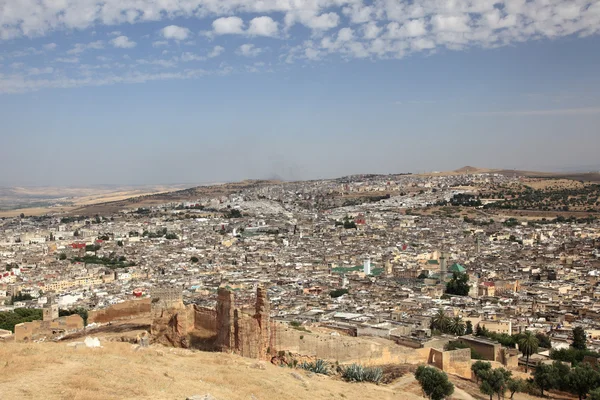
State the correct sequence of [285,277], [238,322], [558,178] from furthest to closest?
1. [558,178]
2. [285,277]
3. [238,322]

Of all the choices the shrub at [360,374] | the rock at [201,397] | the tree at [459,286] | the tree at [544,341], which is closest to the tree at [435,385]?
the shrub at [360,374]

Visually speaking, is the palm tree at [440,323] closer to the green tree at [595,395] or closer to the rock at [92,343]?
the green tree at [595,395]

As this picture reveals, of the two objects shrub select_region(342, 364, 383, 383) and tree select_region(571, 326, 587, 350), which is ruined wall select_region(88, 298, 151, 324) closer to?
shrub select_region(342, 364, 383, 383)

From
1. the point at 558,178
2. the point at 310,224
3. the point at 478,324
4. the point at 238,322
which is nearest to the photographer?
the point at 238,322

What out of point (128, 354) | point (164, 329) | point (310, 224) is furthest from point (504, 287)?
point (310, 224)

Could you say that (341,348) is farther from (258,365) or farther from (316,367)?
(258,365)

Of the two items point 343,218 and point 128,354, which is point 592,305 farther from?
point 343,218
